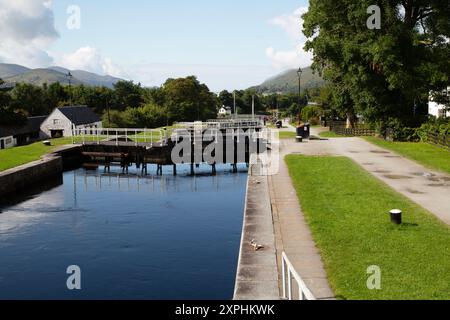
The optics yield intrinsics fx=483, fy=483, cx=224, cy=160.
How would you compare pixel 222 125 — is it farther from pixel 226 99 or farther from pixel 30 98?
pixel 226 99

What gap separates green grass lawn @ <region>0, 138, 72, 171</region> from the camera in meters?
36.4

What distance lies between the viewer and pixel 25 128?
73.2m

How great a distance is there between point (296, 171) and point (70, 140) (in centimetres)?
3297

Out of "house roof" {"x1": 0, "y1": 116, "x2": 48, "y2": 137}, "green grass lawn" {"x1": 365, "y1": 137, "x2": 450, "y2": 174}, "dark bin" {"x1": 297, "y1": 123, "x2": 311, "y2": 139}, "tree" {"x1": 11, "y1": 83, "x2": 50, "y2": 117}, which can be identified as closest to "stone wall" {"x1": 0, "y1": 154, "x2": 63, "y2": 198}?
"dark bin" {"x1": 297, "y1": 123, "x2": 311, "y2": 139}

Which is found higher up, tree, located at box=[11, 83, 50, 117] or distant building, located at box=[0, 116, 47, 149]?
tree, located at box=[11, 83, 50, 117]

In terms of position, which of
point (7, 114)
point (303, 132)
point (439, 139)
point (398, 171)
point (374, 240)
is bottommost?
point (374, 240)

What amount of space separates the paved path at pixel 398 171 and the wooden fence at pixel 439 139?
475 cm

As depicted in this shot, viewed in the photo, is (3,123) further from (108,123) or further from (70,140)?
(70,140)

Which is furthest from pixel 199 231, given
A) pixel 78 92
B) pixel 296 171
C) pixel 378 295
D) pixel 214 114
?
pixel 214 114

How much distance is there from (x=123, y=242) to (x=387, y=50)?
2863 centimetres

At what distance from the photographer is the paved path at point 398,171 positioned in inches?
808

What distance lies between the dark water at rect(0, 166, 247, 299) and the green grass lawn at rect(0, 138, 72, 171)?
15.4 ft

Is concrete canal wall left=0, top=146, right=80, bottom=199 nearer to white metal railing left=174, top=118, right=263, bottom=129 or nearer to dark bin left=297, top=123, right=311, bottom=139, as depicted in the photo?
dark bin left=297, top=123, right=311, bottom=139

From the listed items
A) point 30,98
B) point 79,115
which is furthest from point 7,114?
point 30,98
